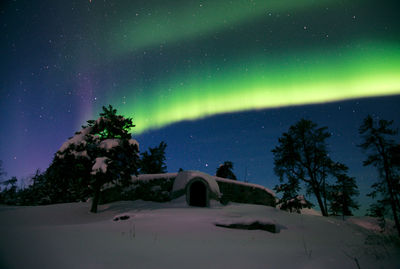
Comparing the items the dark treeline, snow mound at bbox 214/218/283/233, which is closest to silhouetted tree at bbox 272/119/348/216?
the dark treeline

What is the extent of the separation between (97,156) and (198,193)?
8846 millimetres

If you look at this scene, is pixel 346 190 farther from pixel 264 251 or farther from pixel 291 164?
pixel 264 251

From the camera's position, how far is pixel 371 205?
14.2 meters

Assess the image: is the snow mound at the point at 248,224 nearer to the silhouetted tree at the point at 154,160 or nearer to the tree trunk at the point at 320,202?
the tree trunk at the point at 320,202

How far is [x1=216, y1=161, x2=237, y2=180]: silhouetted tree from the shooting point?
123 ft

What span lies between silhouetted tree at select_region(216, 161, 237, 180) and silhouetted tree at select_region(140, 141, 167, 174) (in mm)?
10301

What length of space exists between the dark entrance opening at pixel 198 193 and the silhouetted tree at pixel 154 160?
19.9 meters

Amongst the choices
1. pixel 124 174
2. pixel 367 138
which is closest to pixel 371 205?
pixel 367 138

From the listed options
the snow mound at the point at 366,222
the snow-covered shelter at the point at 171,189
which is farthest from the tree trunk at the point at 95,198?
the snow mound at the point at 366,222

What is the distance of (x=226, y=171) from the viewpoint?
37.9 metres

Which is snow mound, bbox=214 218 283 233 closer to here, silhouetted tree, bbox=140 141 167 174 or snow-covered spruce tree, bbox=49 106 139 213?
snow-covered spruce tree, bbox=49 106 139 213

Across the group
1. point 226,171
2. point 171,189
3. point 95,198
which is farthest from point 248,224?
point 226,171

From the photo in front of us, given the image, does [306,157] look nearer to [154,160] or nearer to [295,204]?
[295,204]

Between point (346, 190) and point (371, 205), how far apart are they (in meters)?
5.44
